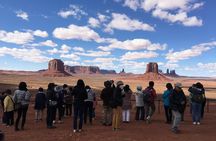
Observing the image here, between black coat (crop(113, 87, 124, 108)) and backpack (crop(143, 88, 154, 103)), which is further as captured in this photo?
backpack (crop(143, 88, 154, 103))

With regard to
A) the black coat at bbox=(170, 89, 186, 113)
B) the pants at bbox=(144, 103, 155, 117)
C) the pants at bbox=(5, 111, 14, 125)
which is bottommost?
the pants at bbox=(5, 111, 14, 125)

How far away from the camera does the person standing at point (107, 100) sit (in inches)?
517

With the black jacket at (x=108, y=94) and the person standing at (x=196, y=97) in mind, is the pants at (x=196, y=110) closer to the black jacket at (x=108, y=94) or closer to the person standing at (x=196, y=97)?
the person standing at (x=196, y=97)

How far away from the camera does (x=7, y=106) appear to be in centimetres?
1346

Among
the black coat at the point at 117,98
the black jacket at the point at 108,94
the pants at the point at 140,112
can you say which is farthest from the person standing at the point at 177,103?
the pants at the point at 140,112

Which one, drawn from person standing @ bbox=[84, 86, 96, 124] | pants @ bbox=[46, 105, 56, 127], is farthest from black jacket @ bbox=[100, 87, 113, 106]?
pants @ bbox=[46, 105, 56, 127]

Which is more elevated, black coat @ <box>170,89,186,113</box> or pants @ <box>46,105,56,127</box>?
black coat @ <box>170,89,186,113</box>

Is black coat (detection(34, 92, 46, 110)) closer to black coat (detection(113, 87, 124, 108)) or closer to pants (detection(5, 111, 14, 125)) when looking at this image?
pants (detection(5, 111, 14, 125))

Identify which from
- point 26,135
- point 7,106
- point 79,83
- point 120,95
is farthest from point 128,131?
point 7,106

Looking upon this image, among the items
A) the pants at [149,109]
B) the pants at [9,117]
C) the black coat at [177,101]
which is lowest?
the pants at [9,117]

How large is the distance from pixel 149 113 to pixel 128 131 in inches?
117

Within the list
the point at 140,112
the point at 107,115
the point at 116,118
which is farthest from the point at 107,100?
the point at 140,112

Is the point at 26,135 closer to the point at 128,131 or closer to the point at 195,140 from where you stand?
the point at 128,131

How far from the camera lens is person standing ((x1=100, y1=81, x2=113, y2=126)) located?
13.1 m
